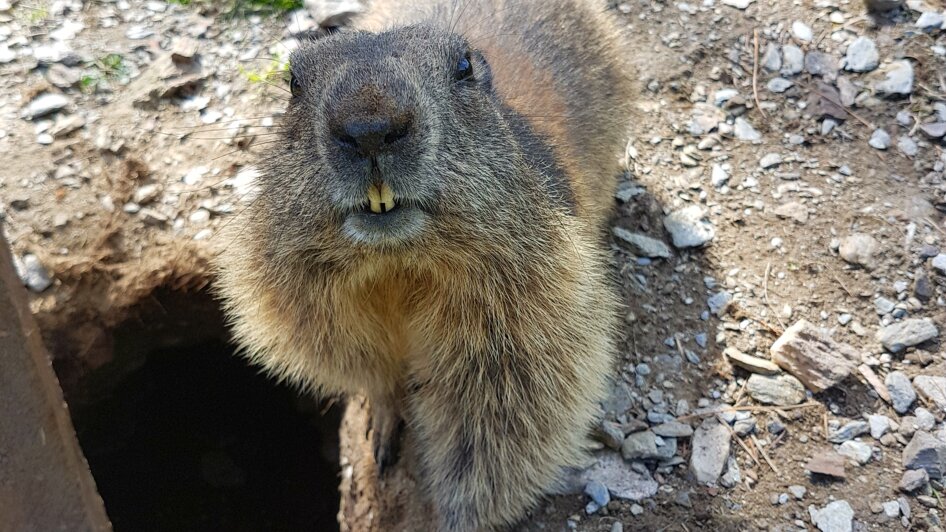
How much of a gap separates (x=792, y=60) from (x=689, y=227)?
156 centimetres

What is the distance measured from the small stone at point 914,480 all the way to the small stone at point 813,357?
577 mm

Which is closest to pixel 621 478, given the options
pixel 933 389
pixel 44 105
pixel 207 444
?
pixel 933 389

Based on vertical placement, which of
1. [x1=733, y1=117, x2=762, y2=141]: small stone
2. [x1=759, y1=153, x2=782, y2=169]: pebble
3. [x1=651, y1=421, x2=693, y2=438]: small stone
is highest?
[x1=733, y1=117, x2=762, y2=141]: small stone

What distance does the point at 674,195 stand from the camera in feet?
18.1

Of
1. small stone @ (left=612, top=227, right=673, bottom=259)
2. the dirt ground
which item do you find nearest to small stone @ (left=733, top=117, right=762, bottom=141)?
the dirt ground

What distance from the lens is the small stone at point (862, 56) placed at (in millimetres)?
5711

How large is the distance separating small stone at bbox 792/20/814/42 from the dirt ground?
0.04 m

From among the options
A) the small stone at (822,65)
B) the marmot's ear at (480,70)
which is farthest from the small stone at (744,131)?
the marmot's ear at (480,70)

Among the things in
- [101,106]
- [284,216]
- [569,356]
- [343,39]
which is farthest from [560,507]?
[101,106]

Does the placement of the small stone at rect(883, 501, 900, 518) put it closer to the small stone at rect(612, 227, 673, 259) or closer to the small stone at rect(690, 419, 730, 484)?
the small stone at rect(690, 419, 730, 484)

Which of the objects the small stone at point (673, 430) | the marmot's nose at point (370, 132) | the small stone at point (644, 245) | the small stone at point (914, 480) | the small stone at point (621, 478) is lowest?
the small stone at point (621, 478)

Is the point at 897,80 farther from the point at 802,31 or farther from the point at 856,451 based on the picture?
the point at 856,451

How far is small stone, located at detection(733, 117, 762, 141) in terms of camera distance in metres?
5.62

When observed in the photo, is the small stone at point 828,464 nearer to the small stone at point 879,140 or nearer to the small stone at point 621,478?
the small stone at point 621,478
